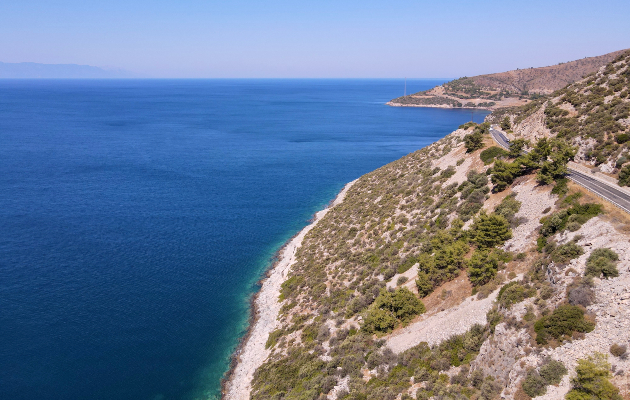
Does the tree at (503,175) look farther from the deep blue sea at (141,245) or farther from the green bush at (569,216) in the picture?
the deep blue sea at (141,245)

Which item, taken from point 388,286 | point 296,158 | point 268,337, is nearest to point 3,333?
point 268,337

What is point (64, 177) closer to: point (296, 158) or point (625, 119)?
point (296, 158)

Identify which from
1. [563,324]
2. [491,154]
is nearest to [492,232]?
[563,324]

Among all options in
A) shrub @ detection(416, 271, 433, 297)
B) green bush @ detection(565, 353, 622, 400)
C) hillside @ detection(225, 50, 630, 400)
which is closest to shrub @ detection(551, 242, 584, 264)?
hillside @ detection(225, 50, 630, 400)

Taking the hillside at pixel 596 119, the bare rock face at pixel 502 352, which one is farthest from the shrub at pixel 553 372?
the hillside at pixel 596 119

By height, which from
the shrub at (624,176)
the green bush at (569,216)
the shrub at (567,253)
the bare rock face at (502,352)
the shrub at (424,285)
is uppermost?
the shrub at (624,176)

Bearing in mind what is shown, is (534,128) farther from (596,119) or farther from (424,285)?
(424,285)

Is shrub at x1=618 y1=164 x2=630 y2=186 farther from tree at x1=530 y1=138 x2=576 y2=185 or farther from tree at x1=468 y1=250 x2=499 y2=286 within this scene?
tree at x1=468 y1=250 x2=499 y2=286
